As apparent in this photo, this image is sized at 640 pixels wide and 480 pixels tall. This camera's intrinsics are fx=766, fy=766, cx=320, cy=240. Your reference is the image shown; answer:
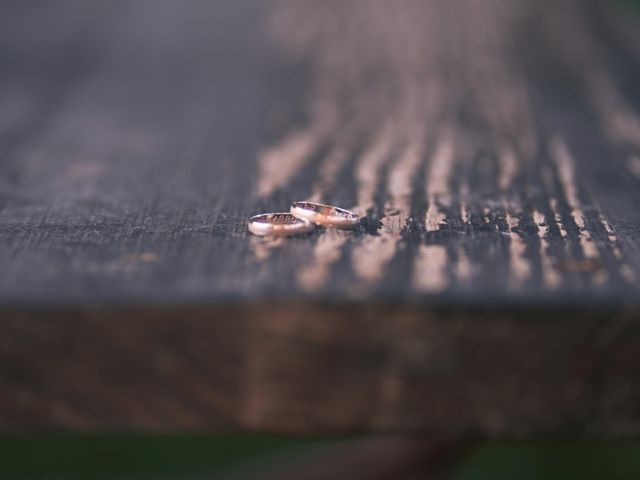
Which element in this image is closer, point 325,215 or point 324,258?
point 324,258

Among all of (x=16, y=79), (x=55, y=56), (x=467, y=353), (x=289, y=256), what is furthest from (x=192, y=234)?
(x=55, y=56)

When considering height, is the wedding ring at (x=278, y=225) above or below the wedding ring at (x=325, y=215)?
below

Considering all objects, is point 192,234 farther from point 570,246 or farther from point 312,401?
point 570,246

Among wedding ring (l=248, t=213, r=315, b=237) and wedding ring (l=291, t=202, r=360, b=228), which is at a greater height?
wedding ring (l=291, t=202, r=360, b=228)

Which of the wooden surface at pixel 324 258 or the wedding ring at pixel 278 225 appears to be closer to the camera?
the wooden surface at pixel 324 258
